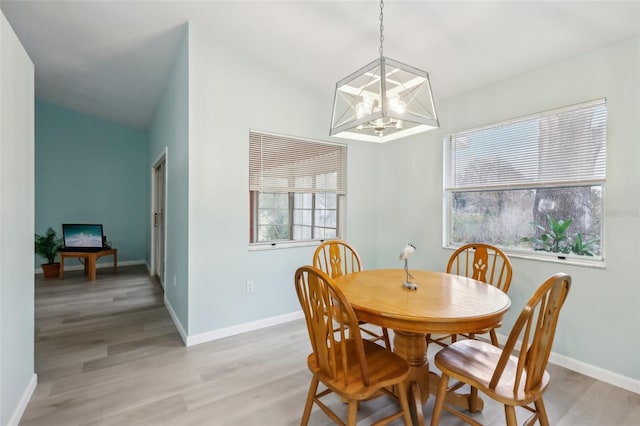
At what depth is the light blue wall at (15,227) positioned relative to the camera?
161 cm

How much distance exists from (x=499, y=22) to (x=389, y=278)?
75.7 inches

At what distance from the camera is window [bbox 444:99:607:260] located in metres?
2.32

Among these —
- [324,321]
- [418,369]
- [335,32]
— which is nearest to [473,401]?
[418,369]

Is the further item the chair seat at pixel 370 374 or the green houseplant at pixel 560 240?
the green houseplant at pixel 560 240

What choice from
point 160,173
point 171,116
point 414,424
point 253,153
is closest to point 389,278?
point 414,424

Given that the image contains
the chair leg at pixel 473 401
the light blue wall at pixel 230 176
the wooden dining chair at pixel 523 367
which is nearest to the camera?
the wooden dining chair at pixel 523 367

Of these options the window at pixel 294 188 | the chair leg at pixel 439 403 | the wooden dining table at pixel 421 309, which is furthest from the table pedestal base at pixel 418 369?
the window at pixel 294 188

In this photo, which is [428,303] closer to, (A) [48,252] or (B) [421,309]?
(B) [421,309]

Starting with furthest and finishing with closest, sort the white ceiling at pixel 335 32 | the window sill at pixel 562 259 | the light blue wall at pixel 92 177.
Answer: the light blue wall at pixel 92 177 < the window sill at pixel 562 259 < the white ceiling at pixel 335 32

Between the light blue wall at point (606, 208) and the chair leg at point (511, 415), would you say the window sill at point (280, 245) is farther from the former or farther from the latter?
the chair leg at point (511, 415)

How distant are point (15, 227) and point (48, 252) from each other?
4.48 meters

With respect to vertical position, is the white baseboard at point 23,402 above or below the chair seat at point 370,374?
below

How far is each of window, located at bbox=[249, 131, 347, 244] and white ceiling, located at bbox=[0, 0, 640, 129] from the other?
740 millimetres

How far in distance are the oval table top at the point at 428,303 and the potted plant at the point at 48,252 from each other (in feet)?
18.2
